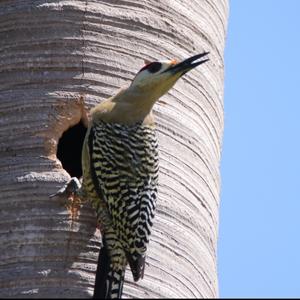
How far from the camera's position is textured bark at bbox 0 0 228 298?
5.18 m

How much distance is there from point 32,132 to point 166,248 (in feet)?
2.46

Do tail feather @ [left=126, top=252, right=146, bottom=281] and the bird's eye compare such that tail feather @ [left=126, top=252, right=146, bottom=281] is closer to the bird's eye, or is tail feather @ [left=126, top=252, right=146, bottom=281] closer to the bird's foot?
the bird's foot

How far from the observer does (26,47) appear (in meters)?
5.71

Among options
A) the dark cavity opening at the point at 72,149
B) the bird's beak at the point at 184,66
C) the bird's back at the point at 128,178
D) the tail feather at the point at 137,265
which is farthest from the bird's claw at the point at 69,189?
the bird's beak at the point at 184,66

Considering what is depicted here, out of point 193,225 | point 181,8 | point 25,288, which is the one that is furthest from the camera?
point 181,8

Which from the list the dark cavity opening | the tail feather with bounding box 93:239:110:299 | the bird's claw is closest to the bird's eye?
the dark cavity opening

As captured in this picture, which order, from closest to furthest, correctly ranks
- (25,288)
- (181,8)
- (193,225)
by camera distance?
(25,288)
(193,225)
(181,8)

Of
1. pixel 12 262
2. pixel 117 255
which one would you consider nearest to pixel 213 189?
pixel 117 255

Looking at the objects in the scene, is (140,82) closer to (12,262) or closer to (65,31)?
(65,31)

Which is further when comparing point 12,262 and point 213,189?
point 213,189

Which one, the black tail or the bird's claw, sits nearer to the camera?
the black tail

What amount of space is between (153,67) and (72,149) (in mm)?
751

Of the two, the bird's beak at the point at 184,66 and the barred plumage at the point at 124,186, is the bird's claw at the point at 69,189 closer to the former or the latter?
the barred plumage at the point at 124,186

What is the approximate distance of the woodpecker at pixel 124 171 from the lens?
517cm
